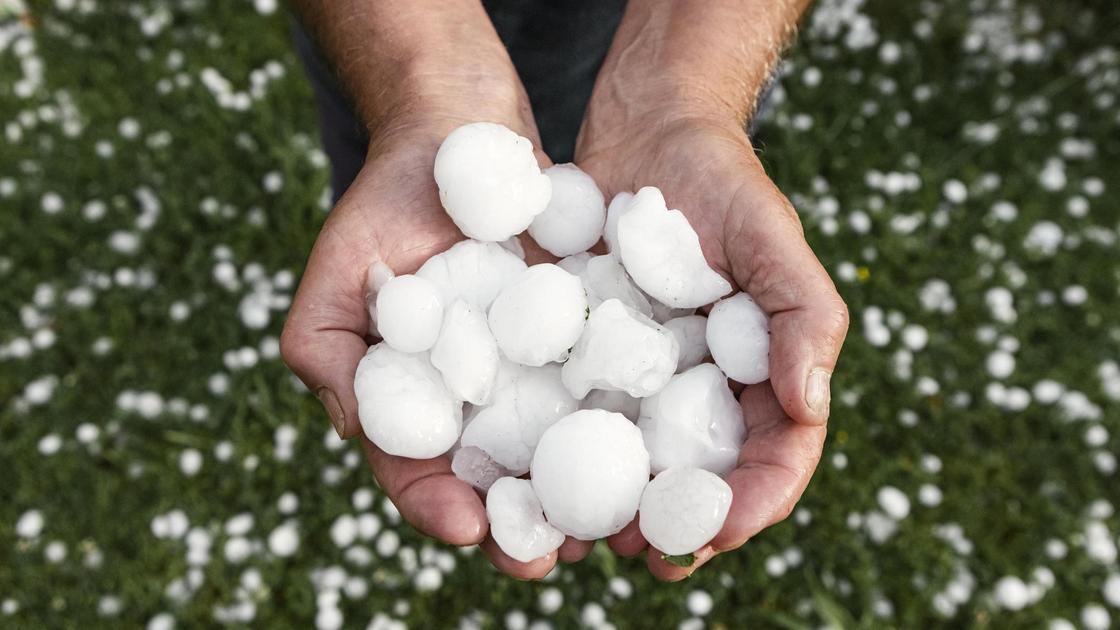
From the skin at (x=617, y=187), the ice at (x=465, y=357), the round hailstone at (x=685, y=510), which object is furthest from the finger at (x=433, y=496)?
the round hailstone at (x=685, y=510)

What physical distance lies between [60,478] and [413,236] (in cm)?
118

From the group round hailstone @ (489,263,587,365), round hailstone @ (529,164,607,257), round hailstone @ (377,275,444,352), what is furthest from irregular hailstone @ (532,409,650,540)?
round hailstone @ (529,164,607,257)

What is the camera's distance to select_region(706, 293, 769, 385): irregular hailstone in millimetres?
1294

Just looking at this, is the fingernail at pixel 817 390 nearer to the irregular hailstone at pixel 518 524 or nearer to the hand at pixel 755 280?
the hand at pixel 755 280

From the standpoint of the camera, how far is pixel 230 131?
2.62 meters

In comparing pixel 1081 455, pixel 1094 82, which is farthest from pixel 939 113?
pixel 1081 455

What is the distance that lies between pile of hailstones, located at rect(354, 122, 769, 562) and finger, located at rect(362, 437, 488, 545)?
0.02 m

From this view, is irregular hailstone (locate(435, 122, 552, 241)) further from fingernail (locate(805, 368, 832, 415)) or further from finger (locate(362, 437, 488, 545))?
fingernail (locate(805, 368, 832, 415))

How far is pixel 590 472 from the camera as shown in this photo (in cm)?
122

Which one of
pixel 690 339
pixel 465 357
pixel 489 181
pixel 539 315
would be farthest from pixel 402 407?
pixel 690 339

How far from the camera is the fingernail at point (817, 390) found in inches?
46.7

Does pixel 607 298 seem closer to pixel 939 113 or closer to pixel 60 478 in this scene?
pixel 60 478

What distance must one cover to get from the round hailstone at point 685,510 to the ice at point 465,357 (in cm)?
29

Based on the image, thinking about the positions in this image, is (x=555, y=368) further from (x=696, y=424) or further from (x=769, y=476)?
(x=769, y=476)
